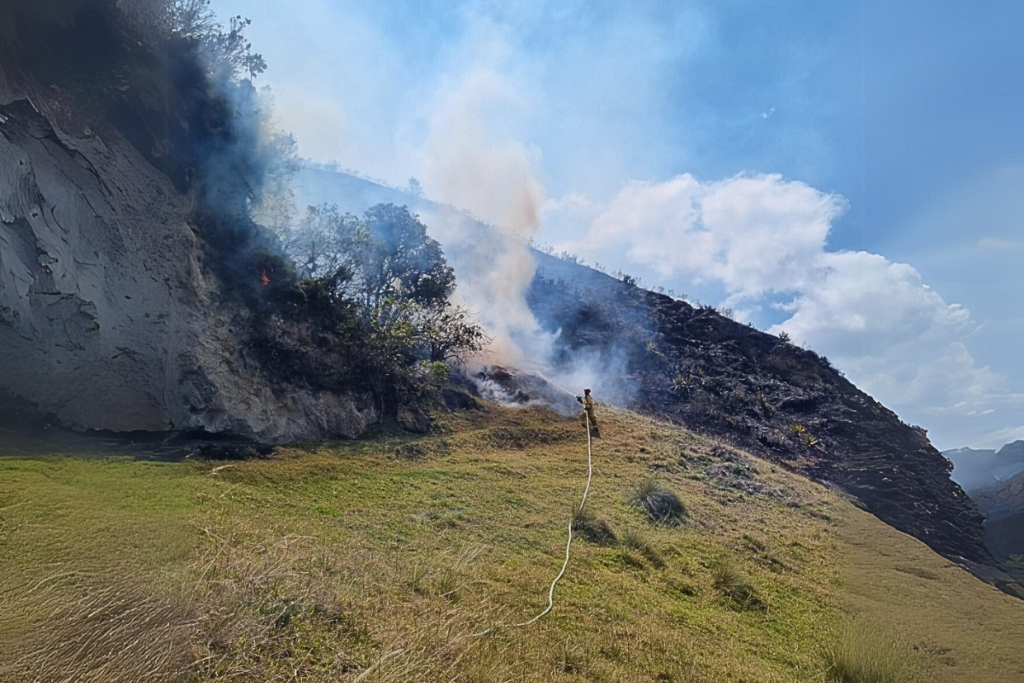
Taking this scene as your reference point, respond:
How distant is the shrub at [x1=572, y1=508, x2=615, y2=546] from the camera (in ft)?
32.0

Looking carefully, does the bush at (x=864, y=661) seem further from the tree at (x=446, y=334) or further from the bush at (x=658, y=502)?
the tree at (x=446, y=334)

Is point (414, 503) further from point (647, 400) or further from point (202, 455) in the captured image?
point (647, 400)

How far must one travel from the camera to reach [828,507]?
59.6ft

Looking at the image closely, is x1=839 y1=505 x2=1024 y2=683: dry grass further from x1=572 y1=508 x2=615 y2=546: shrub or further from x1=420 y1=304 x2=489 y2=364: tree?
x1=420 y1=304 x2=489 y2=364: tree

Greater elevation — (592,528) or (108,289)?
(108,289)

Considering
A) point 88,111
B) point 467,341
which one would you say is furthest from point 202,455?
point 467,341

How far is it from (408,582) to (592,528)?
17.0 feet

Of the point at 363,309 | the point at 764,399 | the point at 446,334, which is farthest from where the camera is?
the point at 764,399

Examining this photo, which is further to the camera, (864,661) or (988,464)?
(988,464)

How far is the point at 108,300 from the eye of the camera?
10672 millimetres

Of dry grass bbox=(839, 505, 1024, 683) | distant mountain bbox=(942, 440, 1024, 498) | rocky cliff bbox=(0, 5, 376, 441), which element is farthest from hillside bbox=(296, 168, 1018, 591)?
distant mountain bbox=(942, 440, 1024, 498)

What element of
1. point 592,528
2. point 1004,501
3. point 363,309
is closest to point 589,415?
point 363,309

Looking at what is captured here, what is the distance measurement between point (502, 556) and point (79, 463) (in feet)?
20.4

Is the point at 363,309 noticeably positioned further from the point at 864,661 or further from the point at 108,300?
the point at 864,661
